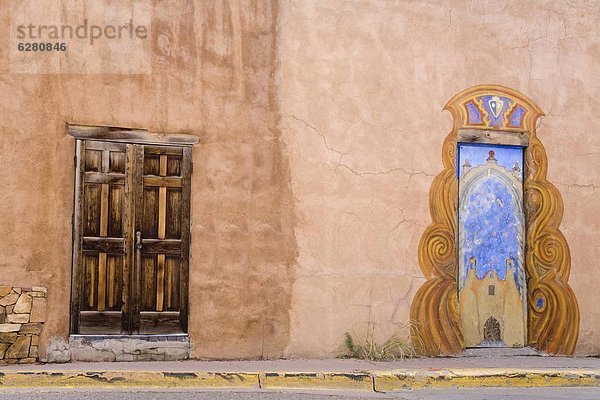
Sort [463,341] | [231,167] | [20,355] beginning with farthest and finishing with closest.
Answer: [463,341], [231,167], [20,355]

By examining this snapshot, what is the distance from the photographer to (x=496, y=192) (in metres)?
10.2

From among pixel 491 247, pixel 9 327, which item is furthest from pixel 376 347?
pixel 9 327

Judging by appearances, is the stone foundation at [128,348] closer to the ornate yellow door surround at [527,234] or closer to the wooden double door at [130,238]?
the wooden double door at [130,238]

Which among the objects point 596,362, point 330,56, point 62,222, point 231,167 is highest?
point 330,56

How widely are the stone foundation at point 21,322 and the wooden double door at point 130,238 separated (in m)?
0.34

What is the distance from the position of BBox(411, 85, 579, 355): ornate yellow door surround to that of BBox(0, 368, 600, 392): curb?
1418mm

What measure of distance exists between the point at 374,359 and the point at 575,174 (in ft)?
10.9

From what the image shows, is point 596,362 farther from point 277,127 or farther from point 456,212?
point 277,127

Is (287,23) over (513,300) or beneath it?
over

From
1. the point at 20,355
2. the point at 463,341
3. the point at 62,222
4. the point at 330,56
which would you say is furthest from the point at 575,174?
the point at 20,355

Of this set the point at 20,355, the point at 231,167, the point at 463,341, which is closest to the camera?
the point at 20,355

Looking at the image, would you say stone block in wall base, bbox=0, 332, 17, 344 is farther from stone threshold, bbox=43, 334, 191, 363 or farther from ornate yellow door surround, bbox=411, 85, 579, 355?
ornate yellow door surround, bbox=411, 85, 579, 355

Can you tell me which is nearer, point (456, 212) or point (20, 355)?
point (20, 355)

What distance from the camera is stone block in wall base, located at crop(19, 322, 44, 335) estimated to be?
28.2ft
